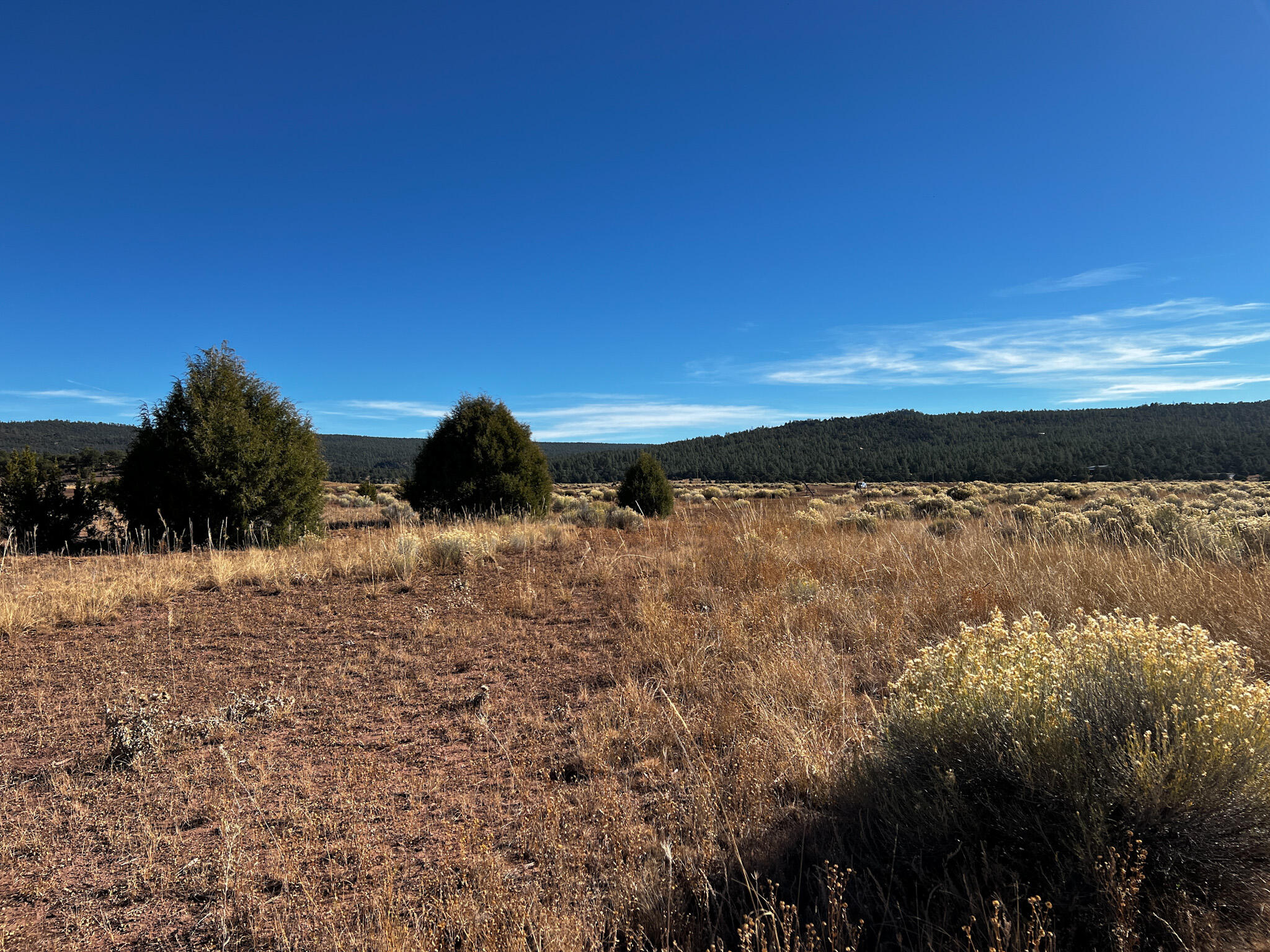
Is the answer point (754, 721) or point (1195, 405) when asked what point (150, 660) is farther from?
point (1195, 405)

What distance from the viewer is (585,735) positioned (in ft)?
9.86

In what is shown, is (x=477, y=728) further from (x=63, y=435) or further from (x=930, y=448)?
(x=63, y=435)

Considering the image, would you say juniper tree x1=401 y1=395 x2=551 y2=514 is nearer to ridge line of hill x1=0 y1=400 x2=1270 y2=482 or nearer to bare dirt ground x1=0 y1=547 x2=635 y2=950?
bare dirt ground x1=0 y1=547 x2=635 y2=950

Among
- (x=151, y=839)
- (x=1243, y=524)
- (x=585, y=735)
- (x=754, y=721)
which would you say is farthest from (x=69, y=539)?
(x=1243, y=524)

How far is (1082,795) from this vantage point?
1.66 m

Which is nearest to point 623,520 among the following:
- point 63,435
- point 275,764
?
point 275,764

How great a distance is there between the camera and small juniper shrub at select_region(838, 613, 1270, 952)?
154 cm

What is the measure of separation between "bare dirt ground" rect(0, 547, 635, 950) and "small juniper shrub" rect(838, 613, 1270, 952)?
143cm

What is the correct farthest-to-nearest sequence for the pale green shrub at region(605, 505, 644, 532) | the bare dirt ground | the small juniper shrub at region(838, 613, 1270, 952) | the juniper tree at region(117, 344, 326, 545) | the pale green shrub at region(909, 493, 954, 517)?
1. the pale green shrub at region(909, 493, 954, 517)
2. the pale green shrub at region(605, 505, 644, 532)
3. the juniper tree at region(117, 344, 326, 545)
4. the bare dirt ground
5. the small juniper shrub at region(838, 613, 1270, 952)

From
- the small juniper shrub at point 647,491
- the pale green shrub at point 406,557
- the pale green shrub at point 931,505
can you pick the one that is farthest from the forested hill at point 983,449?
the pale green shrub at point 406,557

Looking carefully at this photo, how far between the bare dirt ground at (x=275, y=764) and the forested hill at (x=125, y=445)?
4446cm

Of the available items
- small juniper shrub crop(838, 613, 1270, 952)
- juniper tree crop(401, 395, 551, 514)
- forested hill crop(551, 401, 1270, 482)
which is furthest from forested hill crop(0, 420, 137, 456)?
small juniper shrub crop(838, 613, 1270, 952)

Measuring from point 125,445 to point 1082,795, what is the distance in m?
64.6

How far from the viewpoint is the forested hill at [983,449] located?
51.6 metres
